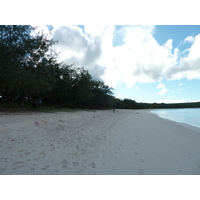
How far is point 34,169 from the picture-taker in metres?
3.15

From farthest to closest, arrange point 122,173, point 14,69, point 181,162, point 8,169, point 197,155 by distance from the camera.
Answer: point 14,69 < point 197,155 < point 181,162 < point 122,173 < point 8,169

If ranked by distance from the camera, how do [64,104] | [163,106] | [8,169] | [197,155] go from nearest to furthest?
[8,169] → [197,155] → [64,104] → [163,106]

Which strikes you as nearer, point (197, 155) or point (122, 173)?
point (122, 173)

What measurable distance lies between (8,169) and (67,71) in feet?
78.8

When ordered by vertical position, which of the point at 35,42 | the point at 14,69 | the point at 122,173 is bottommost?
the point at 122,173

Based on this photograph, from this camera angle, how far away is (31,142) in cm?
502

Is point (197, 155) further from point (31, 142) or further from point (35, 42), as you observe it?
point (35, 42)

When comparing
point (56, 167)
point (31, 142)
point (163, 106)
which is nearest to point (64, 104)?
point (31, 142)

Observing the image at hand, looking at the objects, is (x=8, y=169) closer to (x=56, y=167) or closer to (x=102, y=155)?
(x=56, y=167)

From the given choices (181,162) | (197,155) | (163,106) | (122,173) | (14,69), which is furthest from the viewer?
(163,106)

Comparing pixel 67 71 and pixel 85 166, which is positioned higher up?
pixel 67 71

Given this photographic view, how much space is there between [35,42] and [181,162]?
14.5 m

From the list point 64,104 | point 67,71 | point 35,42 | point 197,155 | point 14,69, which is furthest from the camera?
point 64,104

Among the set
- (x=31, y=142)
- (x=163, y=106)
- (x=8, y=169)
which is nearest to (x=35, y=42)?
(x=31, y=142)
